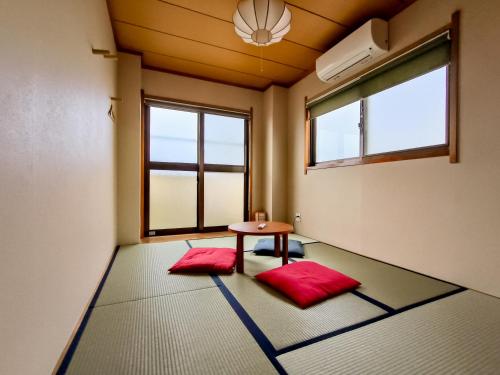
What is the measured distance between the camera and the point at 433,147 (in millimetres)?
2045

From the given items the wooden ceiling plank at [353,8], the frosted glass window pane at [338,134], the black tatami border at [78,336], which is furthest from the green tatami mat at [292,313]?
the wooden ceiling plank at [353,8]

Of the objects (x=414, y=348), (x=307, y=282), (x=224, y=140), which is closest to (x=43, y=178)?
(x=307, y=282)

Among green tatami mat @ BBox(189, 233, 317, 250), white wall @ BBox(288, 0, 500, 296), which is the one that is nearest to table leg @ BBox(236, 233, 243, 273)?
green tatami mat @ BBox(189, 233, 317, 250)

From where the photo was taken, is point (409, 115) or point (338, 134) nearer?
point (409, 115)

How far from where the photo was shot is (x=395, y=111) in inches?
95.4

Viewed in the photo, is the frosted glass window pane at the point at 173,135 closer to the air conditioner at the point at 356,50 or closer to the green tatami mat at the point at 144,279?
the green tatami mat at the point at 144,279

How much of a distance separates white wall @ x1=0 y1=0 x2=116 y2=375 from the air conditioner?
7.64 ft

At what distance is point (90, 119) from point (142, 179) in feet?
5.97

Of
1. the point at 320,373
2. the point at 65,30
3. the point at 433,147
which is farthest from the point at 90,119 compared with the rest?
the point at 433,147

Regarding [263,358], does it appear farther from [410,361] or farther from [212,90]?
[212,90]

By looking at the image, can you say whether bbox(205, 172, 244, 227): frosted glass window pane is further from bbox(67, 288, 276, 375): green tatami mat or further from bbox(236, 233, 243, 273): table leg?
bbox(67, 288, 276, 375): green tatami mat

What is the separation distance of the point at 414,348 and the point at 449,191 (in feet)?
4.42

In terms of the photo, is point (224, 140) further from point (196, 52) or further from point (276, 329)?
point (276, 329)

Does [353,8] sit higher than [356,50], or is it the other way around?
[353,8]
